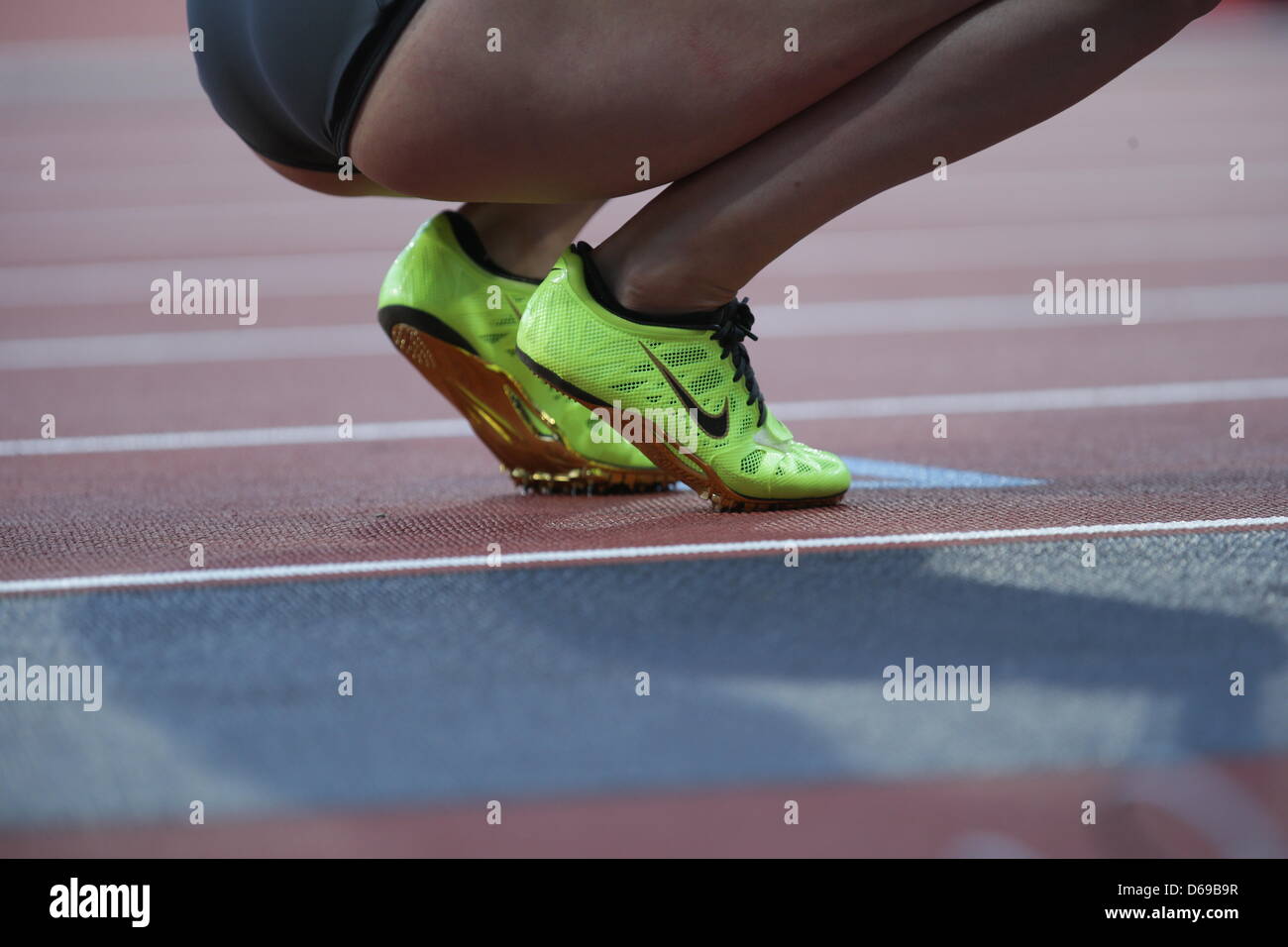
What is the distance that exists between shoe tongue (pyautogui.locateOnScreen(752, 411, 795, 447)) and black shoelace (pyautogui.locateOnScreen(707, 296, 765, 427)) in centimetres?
1

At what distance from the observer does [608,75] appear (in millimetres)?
1721

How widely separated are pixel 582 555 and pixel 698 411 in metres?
0.28

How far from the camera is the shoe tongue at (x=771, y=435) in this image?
1983 mm

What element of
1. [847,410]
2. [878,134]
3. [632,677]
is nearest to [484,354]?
[878,134]

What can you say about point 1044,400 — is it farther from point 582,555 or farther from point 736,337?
point 582,555

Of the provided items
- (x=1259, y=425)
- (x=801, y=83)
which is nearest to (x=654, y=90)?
(x=801, y=83)

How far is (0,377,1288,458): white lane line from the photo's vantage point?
2.93 m

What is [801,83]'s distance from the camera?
1776 mm
